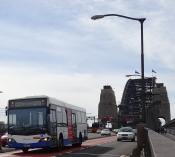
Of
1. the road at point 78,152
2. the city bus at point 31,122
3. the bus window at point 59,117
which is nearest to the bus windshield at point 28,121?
the city bus at point 31,122

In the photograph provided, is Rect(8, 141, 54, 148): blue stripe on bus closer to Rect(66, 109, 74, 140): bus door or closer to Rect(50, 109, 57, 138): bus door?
Rect(50, 109, 57, 138): bus door

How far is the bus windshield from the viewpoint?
103 ft

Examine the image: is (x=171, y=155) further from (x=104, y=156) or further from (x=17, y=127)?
(x=17, y=127)

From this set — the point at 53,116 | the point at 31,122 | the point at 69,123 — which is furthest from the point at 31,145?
the point at 69,123

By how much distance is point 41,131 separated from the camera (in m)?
31.3

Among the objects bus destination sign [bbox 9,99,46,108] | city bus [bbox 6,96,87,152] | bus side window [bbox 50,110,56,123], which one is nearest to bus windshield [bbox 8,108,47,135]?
city bus [bbox 6,96,87,152]

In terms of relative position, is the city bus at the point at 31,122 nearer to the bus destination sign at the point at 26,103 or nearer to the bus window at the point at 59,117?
the bus destination sign at the point at 26,103

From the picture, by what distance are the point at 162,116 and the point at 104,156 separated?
16066cm

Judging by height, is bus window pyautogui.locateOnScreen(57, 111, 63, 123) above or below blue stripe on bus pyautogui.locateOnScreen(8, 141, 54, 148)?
above

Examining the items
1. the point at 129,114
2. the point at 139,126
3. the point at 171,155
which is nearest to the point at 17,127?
the point at 139,126

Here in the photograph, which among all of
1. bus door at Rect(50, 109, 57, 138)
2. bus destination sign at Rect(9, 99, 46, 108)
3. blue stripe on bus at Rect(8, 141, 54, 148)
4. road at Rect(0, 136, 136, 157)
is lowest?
road at Rect(0, 136, 136, 157)

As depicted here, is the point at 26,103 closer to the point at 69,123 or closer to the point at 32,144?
the point at 32,144

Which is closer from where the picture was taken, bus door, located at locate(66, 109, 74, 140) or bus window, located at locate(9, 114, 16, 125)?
bus window, located at locate(9, 114, 16, 125)

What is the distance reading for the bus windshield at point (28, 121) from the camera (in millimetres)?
31359
